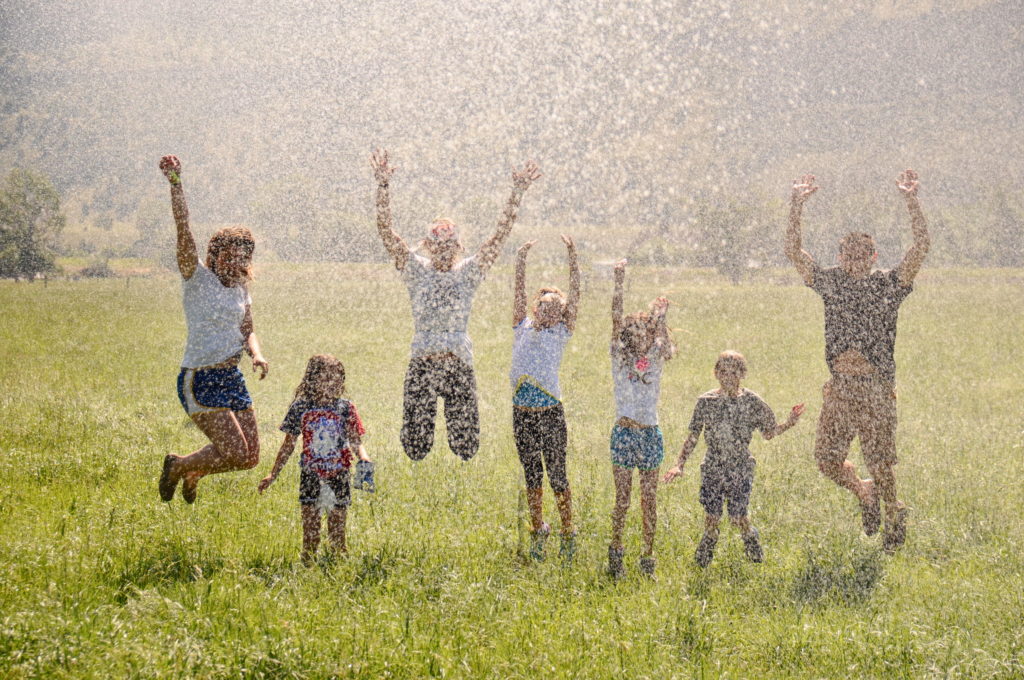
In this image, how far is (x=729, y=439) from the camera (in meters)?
7.14

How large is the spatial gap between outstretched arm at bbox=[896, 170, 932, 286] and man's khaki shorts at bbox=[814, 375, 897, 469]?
1.11 metres

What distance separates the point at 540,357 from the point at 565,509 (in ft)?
4.99

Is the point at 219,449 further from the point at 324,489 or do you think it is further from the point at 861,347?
the point at 861,347

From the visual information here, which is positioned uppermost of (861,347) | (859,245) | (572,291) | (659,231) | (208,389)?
(659,231)

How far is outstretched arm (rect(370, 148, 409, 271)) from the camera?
6.97m

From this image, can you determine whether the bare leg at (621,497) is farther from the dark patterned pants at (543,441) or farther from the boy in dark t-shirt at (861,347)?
the boy in dark t-shirt at (861,347)

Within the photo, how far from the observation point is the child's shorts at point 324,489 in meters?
6.37

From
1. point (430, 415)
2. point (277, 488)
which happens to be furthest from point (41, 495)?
point (430, 415)

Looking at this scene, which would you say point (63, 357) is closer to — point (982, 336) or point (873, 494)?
point (873, 494)

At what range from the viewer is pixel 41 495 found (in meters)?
8.74

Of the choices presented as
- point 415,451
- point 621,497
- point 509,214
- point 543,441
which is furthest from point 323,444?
point 509,214

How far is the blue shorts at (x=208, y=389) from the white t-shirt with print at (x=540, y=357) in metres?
2.46

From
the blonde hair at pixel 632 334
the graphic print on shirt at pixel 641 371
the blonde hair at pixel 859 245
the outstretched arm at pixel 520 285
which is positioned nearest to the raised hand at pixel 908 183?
the blonde hair at pixel 859 245

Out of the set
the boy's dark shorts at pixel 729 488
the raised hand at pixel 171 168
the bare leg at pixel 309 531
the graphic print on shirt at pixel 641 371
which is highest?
the raised hand at pixel 171 168
